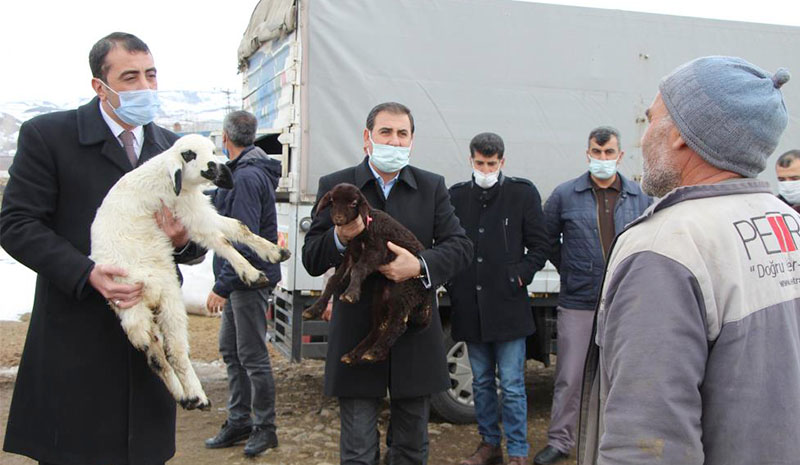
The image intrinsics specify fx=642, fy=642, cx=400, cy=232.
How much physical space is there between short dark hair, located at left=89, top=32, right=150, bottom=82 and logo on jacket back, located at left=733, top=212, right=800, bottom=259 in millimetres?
2339

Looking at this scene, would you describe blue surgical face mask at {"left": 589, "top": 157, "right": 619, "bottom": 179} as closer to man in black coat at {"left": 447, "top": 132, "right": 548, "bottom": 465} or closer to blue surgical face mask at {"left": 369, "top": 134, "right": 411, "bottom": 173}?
man in black coat at {"left": 447, "top": 132, "right": 548, "bottom": 465}

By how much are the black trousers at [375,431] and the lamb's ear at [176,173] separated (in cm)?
135

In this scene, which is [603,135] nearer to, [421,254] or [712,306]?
[421,254]

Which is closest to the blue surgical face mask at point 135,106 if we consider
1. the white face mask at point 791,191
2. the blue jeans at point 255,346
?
the blue jeans at point 255,346

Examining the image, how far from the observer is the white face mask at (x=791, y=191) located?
5355mm

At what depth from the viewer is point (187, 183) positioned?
8.70ft

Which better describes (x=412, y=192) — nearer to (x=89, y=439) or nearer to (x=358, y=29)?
(x=89, y=439)

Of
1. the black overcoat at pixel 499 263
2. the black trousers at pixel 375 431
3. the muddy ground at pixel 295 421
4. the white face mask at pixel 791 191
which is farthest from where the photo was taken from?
the white face mask at pixel 791 191

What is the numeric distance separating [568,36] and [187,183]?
4.30 m

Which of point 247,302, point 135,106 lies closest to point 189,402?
point 135,106

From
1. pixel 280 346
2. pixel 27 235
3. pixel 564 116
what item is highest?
pixel 564 116

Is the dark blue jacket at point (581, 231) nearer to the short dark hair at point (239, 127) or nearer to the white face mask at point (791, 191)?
the white face mask at point (791, 191)

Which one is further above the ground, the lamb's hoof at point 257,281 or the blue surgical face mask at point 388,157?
the blue surgical face mask at point 388,157

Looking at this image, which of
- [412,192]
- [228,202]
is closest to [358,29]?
[228,202]
